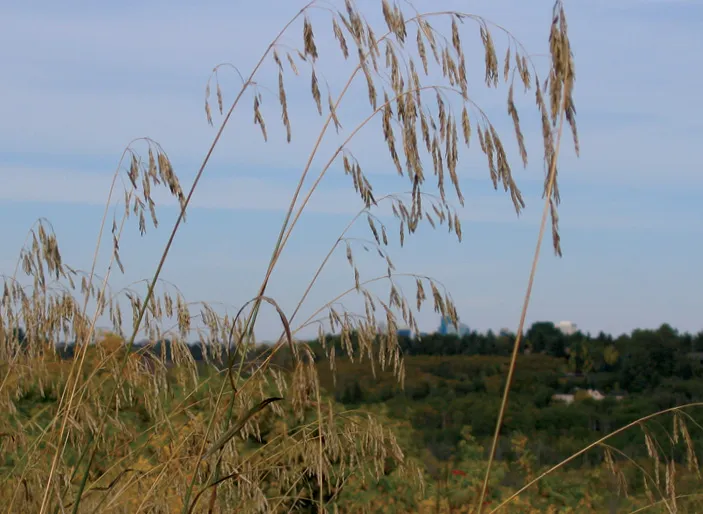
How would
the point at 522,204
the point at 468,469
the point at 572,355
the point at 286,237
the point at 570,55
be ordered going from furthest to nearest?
the point at 572,355 < the point at 468,469 < the point at 286,237 < the point at 522,204 < the point at 570,55

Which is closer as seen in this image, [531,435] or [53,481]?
[53,481]

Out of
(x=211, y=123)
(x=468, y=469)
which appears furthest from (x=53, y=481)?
(x=468, y=469)

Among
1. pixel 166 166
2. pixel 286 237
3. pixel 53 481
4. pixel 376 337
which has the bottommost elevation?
pixel 53 481

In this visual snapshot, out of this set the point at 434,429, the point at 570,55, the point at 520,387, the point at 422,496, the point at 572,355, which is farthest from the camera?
the point at 572,355

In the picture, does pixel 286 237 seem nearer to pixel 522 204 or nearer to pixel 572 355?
pixel 522 204

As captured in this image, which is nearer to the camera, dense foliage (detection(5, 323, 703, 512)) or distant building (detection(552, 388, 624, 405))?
dense foliage (detection(5, 323, 703, 512))

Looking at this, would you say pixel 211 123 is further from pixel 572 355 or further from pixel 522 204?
pixel 572 355

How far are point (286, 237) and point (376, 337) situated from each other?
559mm

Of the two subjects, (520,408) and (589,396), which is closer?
(520,408)

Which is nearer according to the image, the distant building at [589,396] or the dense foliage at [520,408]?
the dense foliage at [520,408]

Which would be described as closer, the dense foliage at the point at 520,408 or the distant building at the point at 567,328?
the dense foliage at the point at 520,408

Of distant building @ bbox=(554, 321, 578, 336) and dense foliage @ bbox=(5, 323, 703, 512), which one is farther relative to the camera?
distant building @ bbox=(554, 321, 578, 336)

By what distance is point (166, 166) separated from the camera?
217 cm

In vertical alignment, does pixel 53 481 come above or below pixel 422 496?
above
